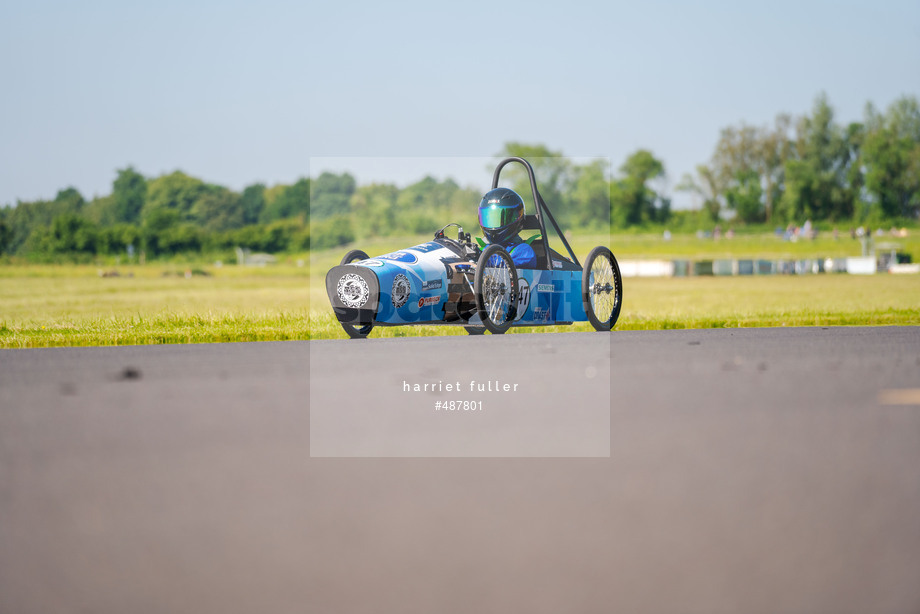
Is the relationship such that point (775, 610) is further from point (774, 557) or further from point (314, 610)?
point (314, 610)

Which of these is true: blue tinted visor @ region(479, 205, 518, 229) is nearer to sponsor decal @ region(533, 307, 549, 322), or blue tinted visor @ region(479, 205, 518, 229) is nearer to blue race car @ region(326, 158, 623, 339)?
blue race car @ region(326, 158, 623, 339)

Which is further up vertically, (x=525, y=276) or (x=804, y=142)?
(x=804, y=142)

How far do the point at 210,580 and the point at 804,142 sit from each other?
123 m

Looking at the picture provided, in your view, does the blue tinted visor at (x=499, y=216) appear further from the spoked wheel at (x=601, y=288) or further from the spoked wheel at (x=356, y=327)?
the spoked wheel at (x=356, y=327)

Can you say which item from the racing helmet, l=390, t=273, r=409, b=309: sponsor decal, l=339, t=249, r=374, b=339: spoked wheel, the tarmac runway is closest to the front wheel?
the racing helmet

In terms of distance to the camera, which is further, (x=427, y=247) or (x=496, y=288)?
(x=427, y=247)

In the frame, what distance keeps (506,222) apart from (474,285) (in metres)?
1.08

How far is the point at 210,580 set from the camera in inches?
121

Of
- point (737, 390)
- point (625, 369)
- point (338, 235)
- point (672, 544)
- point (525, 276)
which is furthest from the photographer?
point (338, 235)

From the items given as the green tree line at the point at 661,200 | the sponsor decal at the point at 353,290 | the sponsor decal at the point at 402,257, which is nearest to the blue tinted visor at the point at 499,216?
the sponsor decal at the point at 402,257

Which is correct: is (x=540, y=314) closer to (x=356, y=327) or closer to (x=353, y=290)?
(x=353, y=290)

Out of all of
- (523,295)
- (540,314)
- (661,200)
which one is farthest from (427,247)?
(661,200)

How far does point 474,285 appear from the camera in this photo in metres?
10.3

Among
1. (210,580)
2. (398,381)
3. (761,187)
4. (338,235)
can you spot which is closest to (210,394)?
(398,381)
